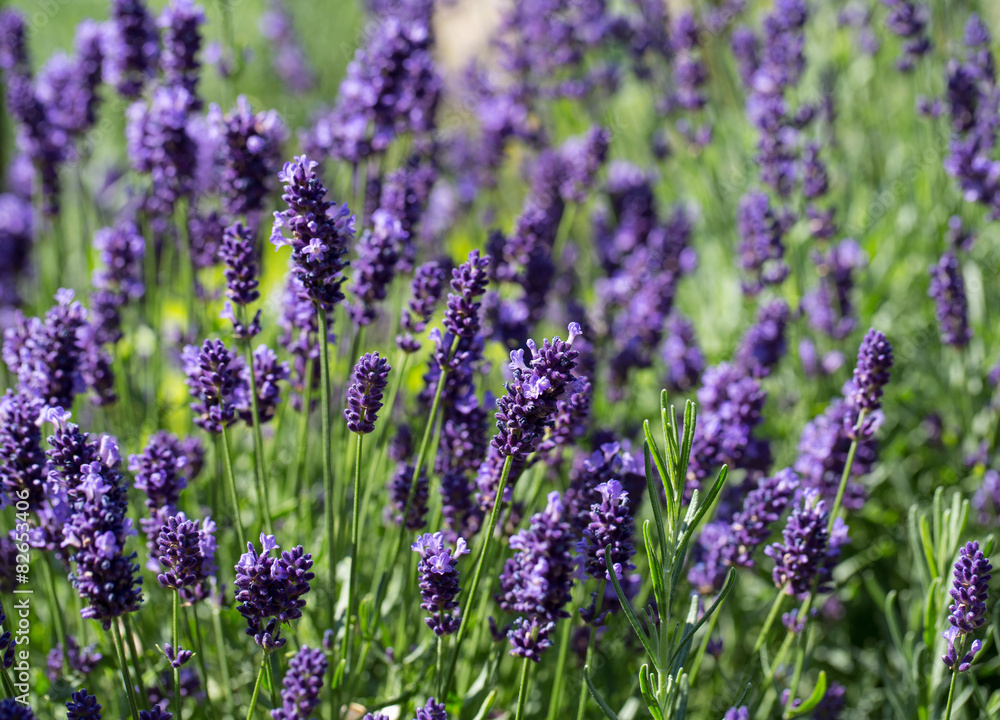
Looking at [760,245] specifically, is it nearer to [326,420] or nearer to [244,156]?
[244,156]

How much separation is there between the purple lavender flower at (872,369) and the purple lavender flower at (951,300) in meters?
0.82

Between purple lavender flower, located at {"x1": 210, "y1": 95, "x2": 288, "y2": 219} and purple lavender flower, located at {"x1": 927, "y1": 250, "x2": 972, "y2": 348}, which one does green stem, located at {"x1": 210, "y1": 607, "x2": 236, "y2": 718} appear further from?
purple lavender flower, located at {"x1": 927, "y1": 250, "x2": 972, "y2": 348}

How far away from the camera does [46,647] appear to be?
8.46 feet

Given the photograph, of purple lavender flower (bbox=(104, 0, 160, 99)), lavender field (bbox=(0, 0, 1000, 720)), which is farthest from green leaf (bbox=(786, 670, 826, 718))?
purple lavender flower (bbox=(104, 0, 160, 99))

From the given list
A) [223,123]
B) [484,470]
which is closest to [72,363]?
[223,123]

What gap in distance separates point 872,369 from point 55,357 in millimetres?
2023

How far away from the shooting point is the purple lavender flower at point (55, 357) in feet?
7.04

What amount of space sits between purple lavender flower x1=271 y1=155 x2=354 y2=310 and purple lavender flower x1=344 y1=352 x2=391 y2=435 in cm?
19

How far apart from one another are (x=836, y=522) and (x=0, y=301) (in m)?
3.50

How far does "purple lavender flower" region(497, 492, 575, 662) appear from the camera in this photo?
184cm

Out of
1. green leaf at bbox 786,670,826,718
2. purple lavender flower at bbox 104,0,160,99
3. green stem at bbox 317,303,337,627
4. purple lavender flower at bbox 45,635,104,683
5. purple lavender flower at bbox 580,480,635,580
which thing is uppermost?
purple lavender flower at bbox 104,0,160,99

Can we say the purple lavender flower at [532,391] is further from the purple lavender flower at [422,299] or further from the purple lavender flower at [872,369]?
the purple lavender flower at [872,369]

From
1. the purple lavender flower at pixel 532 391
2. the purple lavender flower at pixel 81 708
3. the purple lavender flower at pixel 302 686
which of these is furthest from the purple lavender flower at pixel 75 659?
the purple lavender flower at pixel 532 391

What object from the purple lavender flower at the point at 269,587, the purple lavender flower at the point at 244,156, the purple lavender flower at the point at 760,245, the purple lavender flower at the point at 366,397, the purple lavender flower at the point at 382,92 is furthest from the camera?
the purple lavender flower at the point at 760,245
